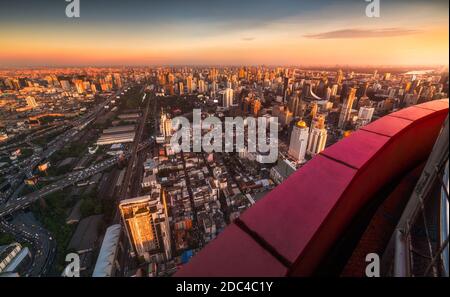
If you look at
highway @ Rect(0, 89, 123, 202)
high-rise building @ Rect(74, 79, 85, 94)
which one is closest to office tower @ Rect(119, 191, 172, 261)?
highway @ Rect(0, 89, 123, 202)

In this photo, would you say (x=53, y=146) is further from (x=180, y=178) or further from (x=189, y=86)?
(x=189, y=86)

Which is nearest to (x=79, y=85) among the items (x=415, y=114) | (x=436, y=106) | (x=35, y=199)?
(x=35, y=199)

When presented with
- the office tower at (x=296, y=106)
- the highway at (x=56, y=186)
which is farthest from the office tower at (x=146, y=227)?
the office tower at (x=296, y=106)

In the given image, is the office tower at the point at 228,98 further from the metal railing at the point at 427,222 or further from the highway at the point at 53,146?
the metal railing at the point at 427,222

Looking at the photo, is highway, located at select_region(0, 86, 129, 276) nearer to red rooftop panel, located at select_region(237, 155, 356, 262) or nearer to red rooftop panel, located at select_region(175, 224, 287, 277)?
red rooftop panel, located at select_region(175, 224, 287, 277)

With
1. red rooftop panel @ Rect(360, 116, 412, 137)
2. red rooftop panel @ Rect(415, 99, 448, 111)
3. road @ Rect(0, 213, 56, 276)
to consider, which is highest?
red rooftop panel @ Rect(415, 99, 448, 111)

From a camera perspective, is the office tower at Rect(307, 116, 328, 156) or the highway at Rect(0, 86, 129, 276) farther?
the office tower at Rect(307, 116, 328, 156)

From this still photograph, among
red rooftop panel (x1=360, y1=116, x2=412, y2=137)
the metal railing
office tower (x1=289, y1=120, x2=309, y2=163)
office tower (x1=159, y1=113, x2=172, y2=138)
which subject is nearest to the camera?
the metal railing

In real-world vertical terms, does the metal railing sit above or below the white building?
below
